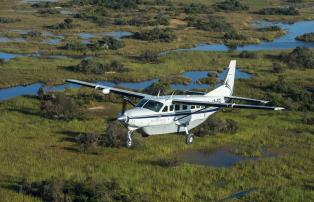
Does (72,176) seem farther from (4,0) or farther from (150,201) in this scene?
(4,0)

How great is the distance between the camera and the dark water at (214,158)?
123 feet

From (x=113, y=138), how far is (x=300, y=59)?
136ft

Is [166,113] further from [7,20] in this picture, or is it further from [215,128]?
[7,20]

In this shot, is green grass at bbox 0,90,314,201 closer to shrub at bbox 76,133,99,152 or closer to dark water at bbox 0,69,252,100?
shrub at bbox 76,133,99,152

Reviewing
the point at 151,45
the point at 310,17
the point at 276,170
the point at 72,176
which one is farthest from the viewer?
the point at 310,17

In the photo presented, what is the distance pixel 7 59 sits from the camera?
72.9m

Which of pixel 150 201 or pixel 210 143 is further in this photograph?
pixel 210 143

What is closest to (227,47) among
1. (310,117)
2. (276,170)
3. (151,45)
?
(151,45)

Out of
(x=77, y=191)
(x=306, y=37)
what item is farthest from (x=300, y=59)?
(x=77, y=191)

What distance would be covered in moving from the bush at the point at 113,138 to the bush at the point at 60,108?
7.08 m

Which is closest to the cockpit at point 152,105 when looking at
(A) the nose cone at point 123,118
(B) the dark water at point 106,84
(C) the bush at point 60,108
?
(A) the nose cone at point 123,118

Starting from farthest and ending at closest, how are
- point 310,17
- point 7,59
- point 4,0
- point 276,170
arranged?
1. point 4,0
2. point 310,17
3. point 7,59
4. point 276,170

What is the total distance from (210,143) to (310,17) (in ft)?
311

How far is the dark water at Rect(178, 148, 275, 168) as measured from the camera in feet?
123
